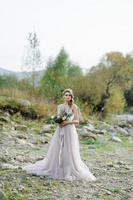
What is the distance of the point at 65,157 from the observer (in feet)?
30.6

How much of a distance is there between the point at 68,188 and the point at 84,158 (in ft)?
13.4

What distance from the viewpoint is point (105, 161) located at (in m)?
12.1

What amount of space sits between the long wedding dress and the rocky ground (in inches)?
11.2

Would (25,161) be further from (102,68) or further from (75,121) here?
(102,68)

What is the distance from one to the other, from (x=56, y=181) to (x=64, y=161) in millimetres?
593

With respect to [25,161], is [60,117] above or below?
above

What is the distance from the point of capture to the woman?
30.3 feet

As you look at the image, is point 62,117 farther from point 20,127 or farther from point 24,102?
point 24,102

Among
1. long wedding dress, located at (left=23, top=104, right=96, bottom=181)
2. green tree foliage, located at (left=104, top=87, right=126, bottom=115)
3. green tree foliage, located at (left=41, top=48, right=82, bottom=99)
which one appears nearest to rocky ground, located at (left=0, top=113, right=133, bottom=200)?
long wedding dress, located at (left=23, top=104, right=96, bottom=181)

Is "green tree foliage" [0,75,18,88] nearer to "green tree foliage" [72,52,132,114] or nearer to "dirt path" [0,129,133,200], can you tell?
"green tree foliage" [72,52,132,114]

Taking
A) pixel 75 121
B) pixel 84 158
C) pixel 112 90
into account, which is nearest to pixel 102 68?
pixel 112 90

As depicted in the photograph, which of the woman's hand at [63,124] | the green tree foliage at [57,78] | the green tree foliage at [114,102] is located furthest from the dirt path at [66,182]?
the green tree foliage at [114,102]

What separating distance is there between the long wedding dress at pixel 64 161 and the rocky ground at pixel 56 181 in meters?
0.28

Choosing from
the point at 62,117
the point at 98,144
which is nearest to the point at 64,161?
the point at 62,117
